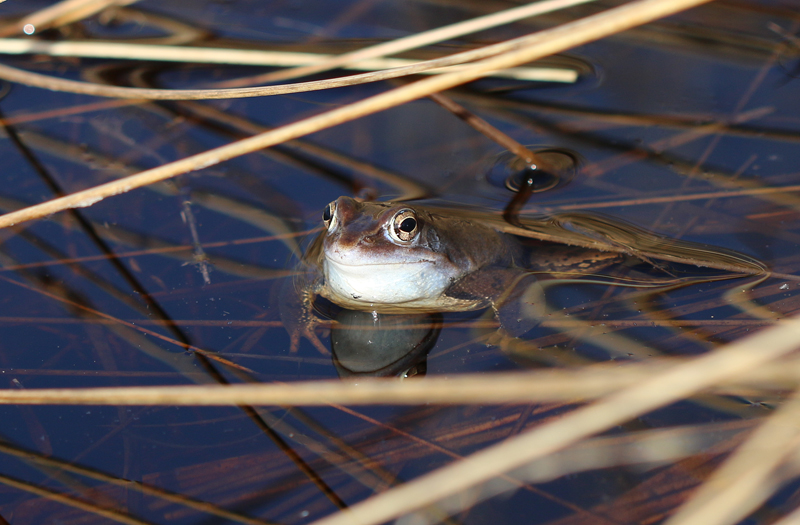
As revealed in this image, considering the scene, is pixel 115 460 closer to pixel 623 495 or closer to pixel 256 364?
pixel 256 364

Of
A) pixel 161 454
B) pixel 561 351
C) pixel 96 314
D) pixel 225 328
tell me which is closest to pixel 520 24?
pixel 561 351

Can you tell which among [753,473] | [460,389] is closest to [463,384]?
[460,389]

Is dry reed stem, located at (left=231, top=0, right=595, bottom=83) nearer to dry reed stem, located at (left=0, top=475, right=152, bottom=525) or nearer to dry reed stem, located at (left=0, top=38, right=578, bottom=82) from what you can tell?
dry reed stem, located at (left=0, top=38, right=578, bottom=82)

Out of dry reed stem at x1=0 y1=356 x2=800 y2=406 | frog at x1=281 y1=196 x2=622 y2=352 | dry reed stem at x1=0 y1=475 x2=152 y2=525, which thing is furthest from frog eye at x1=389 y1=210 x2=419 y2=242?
dry reed stem at x1=0 y1=475 x2=152 y2=525

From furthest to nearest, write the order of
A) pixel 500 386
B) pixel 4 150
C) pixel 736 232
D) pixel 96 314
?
pixel 4 150
pixel 736 232
pixel 96 314
pixel 500 386

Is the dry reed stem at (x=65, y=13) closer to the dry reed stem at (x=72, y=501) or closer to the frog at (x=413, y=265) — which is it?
the frog at (x=413, y=265)

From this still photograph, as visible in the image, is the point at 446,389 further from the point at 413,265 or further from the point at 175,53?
the point at 175,53

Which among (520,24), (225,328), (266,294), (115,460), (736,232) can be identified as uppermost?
(520,24)
